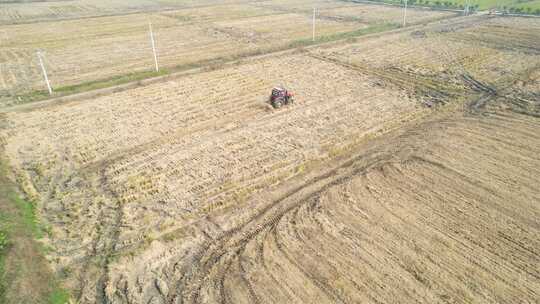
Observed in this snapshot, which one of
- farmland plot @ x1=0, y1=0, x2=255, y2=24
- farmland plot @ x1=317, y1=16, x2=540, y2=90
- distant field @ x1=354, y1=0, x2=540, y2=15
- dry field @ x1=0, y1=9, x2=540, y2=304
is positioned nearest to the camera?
dry field @ x1=0, y1=9, x2=540, y2=304

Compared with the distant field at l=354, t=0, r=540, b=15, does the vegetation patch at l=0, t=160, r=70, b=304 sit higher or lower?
lower

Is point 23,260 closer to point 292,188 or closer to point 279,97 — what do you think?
point 292,188

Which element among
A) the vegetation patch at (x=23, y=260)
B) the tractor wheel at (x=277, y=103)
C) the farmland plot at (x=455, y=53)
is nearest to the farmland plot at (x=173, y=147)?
the vegetation patch at (x=23, y=260)

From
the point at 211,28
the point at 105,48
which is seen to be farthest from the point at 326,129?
the point at 211,28

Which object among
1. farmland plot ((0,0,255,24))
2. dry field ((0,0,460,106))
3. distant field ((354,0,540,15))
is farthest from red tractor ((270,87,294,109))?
distant field ((354,0,540,15))

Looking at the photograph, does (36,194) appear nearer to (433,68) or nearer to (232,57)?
(232,57)

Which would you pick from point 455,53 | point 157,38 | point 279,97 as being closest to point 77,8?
point 157,38

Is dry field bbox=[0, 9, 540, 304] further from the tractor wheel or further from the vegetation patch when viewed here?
the tractor wheel
